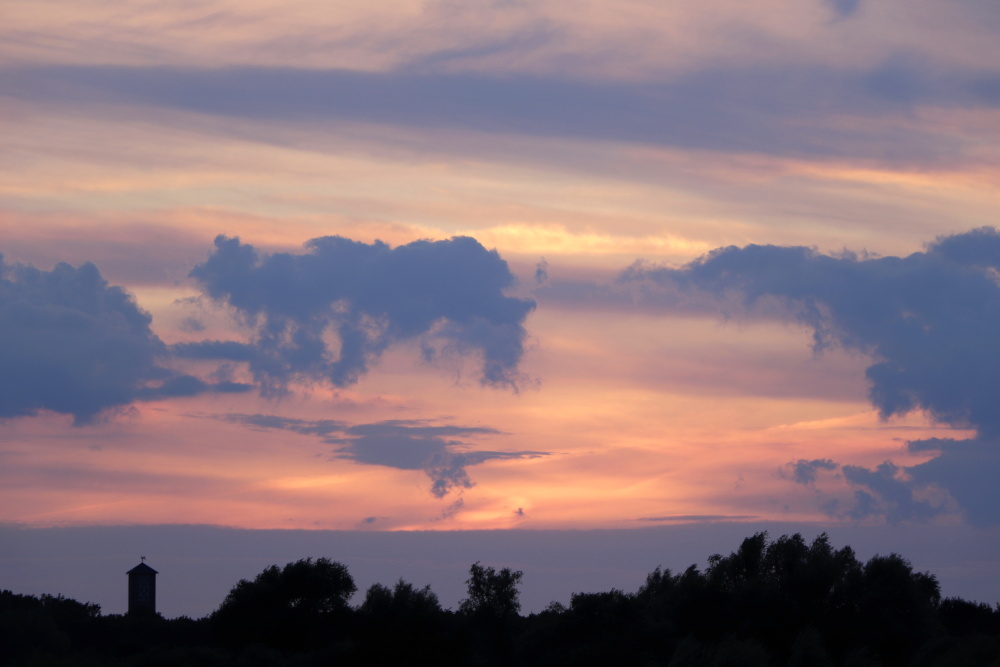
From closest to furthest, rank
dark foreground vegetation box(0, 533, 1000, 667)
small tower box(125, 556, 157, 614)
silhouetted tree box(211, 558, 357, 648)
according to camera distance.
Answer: dark foreground vegetation box(0, 533, 1000, 667), silhouetted tree box(211, 558, 357, 648), small tower box(125, 556, 157, 614)

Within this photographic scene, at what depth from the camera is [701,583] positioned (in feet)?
231

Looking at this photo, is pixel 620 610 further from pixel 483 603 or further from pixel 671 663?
pixel 483 603

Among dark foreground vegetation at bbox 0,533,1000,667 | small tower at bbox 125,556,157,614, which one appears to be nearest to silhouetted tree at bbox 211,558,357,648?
dark foreground vegetation at bbox 0,533,1000,667

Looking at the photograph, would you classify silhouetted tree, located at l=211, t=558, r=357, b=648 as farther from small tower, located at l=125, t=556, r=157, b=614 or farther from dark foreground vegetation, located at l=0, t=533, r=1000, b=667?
small tower, located at l=125, t=556, r=157, b=614

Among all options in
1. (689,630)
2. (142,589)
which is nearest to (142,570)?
(142,589)

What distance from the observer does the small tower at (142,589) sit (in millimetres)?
109188

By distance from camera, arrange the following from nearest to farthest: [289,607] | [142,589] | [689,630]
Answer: [689,630] → [289,607] → [142,589]

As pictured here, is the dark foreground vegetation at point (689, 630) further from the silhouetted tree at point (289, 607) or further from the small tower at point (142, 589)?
the small tower at point (142, 589)

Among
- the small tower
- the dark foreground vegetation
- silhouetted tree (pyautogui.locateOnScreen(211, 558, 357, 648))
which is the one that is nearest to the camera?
the dark foreground vegetation

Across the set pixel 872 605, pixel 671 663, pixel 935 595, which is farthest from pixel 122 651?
pixel 935 595

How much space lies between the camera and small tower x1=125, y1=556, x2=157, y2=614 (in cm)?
10919

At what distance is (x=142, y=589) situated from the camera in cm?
10988

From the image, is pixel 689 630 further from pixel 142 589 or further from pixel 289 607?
pixel 142 589

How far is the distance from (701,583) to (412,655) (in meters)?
21.0
